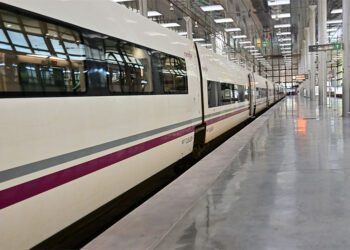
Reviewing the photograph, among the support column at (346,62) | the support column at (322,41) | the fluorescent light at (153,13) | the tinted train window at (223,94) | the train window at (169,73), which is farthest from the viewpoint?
the support column at (322,41)

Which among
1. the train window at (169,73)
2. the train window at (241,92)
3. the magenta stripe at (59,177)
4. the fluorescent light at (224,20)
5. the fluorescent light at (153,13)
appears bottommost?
the magenta stripe at (59,177)

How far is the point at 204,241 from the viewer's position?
11.9 feet

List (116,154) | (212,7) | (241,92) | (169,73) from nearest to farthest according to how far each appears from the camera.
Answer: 1. (116,154)
2. (169,73)
3. (241,92)
4. (212,7)

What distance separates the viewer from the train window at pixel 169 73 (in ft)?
23.9

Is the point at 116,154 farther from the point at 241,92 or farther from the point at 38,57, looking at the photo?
the point at 241,92

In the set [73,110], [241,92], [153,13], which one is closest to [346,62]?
[241,92]

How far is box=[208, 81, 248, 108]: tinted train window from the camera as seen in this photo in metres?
11.5

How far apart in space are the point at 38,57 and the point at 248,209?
263cm

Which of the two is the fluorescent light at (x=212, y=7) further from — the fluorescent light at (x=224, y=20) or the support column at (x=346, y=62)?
the support column at (x=346, y=62)

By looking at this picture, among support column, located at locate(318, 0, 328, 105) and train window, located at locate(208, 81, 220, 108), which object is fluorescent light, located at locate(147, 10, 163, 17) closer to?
train window, located at locate(208, 81, 220, 108)

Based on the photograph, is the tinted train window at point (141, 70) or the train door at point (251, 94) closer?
the tinted train window at point (141, 70)

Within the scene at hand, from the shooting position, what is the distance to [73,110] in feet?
13.9

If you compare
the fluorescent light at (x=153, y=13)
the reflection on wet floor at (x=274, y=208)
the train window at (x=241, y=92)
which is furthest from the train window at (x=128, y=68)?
the fluorescent light at (x=153, y=13)

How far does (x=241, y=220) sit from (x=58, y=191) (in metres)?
1.78
